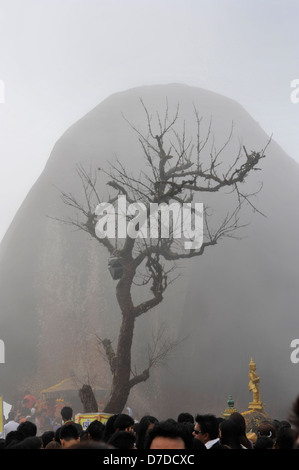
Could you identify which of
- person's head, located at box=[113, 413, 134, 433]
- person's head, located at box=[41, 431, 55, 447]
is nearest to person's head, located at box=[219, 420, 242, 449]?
person's head, located at box=[113, 413, 134, 433]

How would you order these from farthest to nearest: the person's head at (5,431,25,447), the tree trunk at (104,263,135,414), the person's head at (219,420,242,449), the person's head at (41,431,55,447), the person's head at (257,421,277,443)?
1. the tree trunk at (104,263,135,414)
2. the person's head at (257,421,277,443)
3. the person's head at (41,431,55,447)
4. the person's head at (5,431,25,447)
5. the person's head at (219,420,242,449)

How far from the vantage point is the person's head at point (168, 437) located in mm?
3164

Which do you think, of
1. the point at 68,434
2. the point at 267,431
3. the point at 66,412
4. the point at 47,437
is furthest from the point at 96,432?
the point at 66,412

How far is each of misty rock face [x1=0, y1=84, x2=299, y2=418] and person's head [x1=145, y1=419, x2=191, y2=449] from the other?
17.4 m

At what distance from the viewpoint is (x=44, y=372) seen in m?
21.8

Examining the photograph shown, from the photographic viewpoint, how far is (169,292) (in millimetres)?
22062

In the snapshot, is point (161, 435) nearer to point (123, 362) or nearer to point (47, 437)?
point (47, 437)

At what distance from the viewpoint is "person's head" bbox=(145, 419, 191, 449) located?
125 inches

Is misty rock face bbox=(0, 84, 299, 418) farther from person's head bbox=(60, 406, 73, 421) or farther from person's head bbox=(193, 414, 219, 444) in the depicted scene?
person's head bbox=(193, 414, 219, 444)

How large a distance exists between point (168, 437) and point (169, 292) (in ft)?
61.9

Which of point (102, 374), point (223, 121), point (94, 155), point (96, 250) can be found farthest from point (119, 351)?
point (223, 121)

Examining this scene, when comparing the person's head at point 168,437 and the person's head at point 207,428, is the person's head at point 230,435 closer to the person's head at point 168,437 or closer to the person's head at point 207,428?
the person's head at point 207,428

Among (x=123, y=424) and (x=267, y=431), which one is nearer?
(x=123, y=424)
